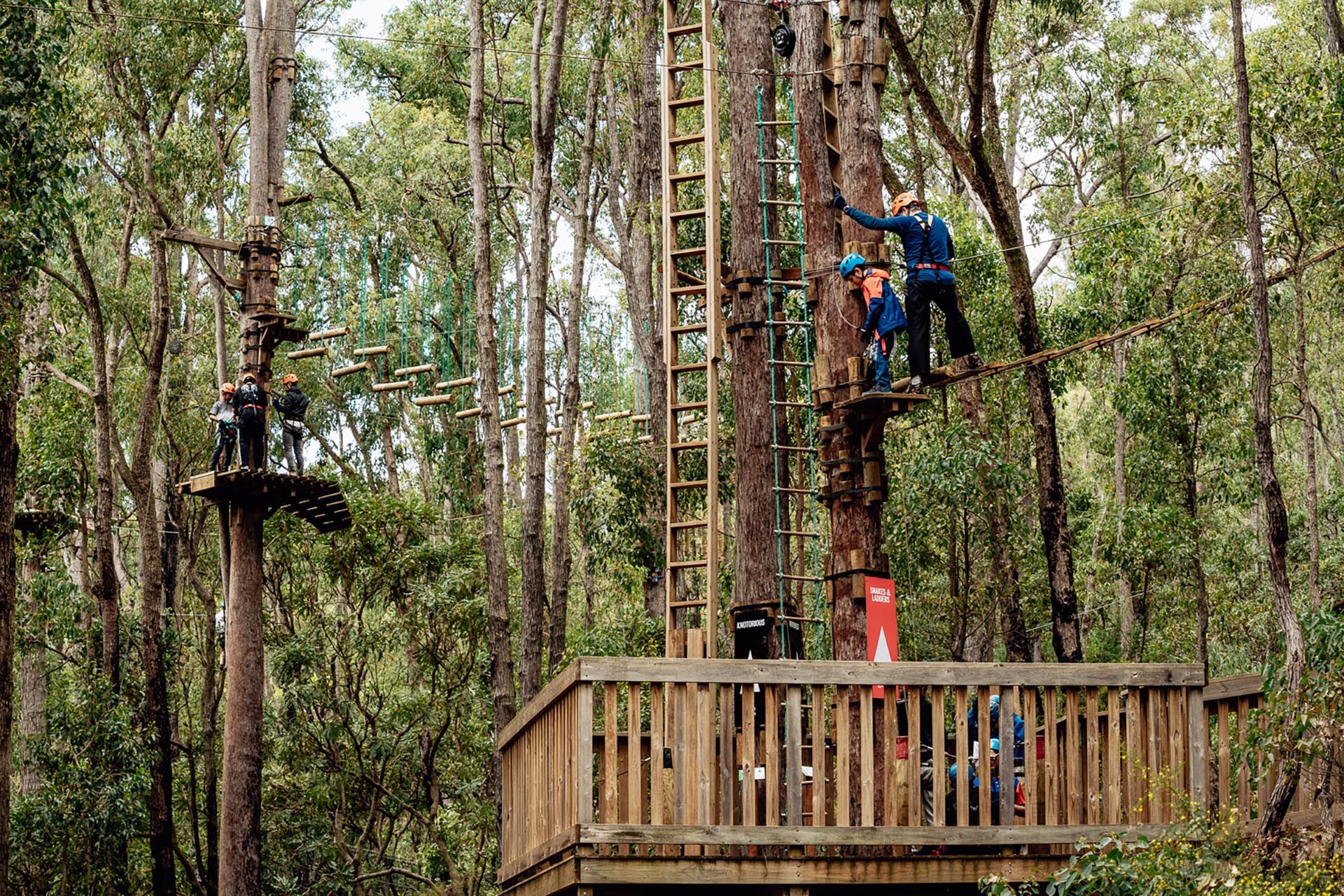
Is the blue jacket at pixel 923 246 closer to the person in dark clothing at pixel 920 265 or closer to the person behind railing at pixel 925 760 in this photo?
the person in dark clothing at pixel 920 265

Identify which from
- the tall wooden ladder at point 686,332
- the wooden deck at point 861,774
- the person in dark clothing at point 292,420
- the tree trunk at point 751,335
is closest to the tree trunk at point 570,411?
the person in dark clothing at point 292,420

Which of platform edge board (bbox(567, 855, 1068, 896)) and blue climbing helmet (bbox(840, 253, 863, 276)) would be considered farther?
blue climbing helmet (bbox(840, 253, 863, 276))

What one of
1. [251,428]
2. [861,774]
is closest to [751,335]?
[861,774]

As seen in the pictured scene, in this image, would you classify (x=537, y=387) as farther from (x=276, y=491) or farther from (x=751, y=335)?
(x=751, y=335)

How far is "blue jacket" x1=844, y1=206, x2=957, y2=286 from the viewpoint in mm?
9648

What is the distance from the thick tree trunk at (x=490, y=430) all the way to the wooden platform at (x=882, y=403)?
313 inches

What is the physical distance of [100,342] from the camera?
20.7 meters

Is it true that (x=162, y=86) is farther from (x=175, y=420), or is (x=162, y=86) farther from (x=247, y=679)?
(x=247, y=679)

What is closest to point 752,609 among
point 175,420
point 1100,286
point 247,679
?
point 247,679

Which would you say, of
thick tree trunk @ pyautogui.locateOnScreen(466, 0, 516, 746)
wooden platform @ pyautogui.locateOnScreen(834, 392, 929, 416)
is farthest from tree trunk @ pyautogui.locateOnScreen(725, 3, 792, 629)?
thick tree trunk @ pyautogui.locateOnScreen(466, 0, 516, 746)

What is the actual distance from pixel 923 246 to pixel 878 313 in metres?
0.59

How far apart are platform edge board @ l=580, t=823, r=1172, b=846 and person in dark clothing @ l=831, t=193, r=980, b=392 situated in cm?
312

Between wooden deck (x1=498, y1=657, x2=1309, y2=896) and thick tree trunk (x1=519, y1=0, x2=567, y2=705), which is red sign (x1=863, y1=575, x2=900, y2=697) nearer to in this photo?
wooden deck (x1=498, y1=657, x2=1309, y2=896)

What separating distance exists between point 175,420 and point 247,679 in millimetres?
10336
